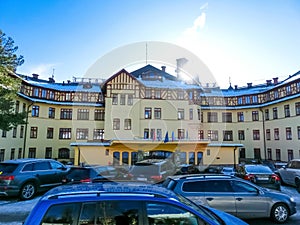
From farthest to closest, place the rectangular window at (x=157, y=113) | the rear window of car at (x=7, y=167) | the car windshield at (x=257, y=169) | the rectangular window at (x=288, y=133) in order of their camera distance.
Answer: the rectangular window at (x=157, y=113) → the rectangular window at (x=288, y=133) → the car windshield at (x=257, y=169) → the rear window of car at (x=7, y=167)

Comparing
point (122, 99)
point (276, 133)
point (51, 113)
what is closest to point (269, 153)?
point (276, 133)

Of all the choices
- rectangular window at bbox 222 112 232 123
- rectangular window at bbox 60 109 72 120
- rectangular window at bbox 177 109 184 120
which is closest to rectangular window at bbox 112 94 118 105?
rectangular window at bbox 60 109 72 120

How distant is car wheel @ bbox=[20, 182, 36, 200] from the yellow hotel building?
13890 millimetres

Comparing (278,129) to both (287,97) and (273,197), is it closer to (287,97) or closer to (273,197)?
(287,97)

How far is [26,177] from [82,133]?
21.9 m

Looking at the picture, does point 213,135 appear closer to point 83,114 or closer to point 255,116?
point 255,116

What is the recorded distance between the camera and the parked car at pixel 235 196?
21.3 feet

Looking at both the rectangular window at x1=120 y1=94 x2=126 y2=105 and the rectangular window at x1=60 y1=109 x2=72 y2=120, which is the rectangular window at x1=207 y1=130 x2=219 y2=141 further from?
the rectangular window at x1=60 y1=109 x2=72 y2=120

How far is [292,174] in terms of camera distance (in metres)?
12.8

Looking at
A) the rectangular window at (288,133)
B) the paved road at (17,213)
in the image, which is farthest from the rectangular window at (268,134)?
the paved road at (17,213)

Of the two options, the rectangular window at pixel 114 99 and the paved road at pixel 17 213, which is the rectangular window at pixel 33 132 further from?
the paved road at pixel 17 213

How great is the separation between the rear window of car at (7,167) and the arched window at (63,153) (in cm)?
2173

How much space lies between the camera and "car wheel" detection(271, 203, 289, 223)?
670cm

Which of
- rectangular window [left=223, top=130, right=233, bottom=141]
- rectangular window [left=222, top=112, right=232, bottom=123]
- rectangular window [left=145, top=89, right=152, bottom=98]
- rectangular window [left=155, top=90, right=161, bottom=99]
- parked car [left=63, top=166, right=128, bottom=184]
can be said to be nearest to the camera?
parked car [left=63, top=166, right=128, bottom=184]
